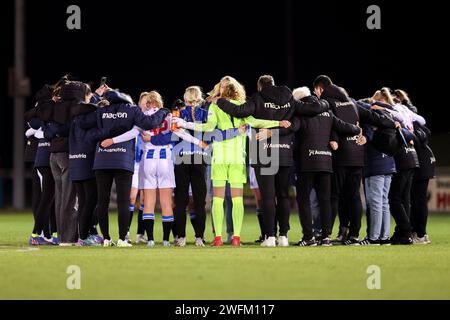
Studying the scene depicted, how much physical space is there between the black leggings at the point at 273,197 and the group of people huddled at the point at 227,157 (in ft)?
0.05

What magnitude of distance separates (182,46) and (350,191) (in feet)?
119

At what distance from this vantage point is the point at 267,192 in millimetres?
14047

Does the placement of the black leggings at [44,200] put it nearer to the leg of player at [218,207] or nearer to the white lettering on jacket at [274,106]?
the leg of player at [218,207]

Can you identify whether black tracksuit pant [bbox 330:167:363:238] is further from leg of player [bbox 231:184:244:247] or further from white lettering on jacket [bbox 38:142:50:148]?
white lettering on jacket [bbox 38:142:50:148]

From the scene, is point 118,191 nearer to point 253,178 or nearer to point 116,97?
point 116,97

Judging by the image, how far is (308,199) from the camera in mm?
14102

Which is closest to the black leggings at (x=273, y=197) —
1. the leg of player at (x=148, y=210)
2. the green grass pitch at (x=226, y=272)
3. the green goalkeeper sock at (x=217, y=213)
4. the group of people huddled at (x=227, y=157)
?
the group of people huddled at (x=227, y=157)

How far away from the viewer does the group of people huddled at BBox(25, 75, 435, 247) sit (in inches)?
552

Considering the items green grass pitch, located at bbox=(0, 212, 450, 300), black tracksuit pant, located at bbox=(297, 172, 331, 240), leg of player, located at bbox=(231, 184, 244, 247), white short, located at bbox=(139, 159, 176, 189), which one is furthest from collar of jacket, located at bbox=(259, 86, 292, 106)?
green grass pitch, located at bbox=(0, 212, 450, 300)

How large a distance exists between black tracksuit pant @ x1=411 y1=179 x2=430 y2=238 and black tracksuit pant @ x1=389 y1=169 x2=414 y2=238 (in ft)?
1.47

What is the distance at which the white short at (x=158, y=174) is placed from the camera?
Answer: 14445mm

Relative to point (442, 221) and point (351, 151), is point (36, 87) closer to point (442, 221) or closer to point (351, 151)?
point (442, 221)

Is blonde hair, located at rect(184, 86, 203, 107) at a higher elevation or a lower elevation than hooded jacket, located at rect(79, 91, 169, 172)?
higher
